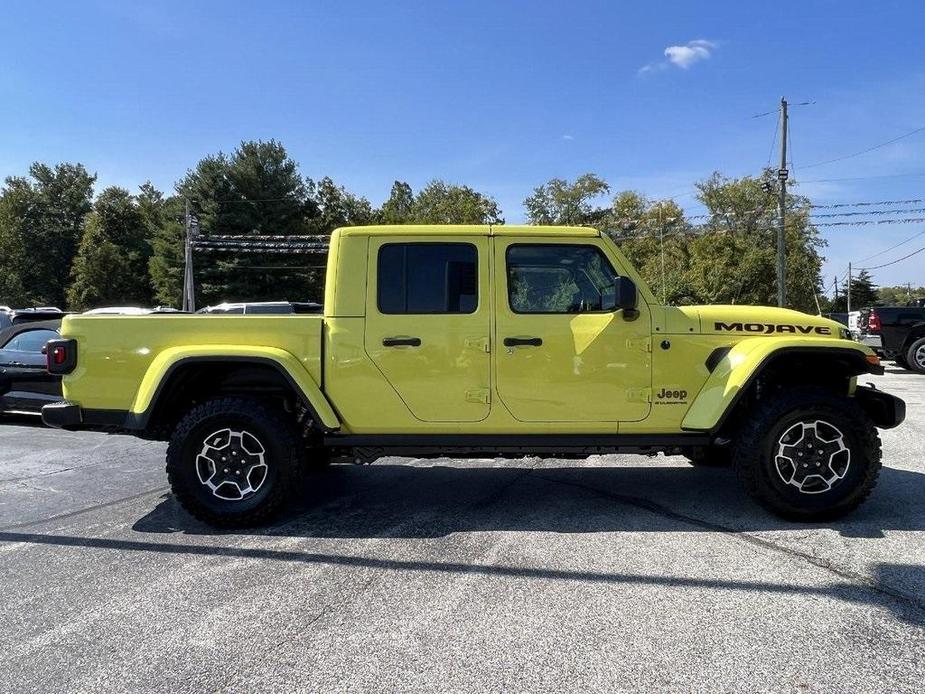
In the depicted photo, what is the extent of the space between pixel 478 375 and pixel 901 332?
13874mm

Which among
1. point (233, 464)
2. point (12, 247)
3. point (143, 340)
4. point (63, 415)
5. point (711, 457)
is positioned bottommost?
point (711, 457)

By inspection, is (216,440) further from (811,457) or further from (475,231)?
(811,457)

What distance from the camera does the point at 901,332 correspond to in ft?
46.6

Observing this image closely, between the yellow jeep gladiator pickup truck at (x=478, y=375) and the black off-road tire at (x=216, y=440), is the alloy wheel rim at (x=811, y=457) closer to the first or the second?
the yellow jeep gladiator pickup truck at (x=478, y=375)

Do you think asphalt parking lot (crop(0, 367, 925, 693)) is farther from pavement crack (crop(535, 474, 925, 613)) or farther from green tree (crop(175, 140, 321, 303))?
green tree (crop(175, 140, 321, 303))

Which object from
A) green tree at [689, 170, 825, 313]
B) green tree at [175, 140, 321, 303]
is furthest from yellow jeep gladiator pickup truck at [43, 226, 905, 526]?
green tree at [689, 170, 825, 313]

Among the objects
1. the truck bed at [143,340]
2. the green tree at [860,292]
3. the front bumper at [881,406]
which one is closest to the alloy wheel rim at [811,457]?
the front bumper at [881,406]

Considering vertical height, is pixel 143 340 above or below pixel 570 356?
above

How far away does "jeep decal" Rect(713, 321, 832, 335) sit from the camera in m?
4.42

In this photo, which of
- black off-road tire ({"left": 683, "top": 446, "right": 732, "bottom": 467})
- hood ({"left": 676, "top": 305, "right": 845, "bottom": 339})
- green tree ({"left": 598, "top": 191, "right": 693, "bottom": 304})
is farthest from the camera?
green tree ({"left": 598, "top": 191, "right": 693, "bottom": 304})

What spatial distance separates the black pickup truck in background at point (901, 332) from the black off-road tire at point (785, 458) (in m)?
11.9

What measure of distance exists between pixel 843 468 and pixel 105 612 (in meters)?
4.51

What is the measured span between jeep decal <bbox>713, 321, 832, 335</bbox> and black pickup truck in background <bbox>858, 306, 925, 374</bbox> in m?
11.8

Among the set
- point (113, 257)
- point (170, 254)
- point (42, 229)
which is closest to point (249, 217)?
point (170, 254)
